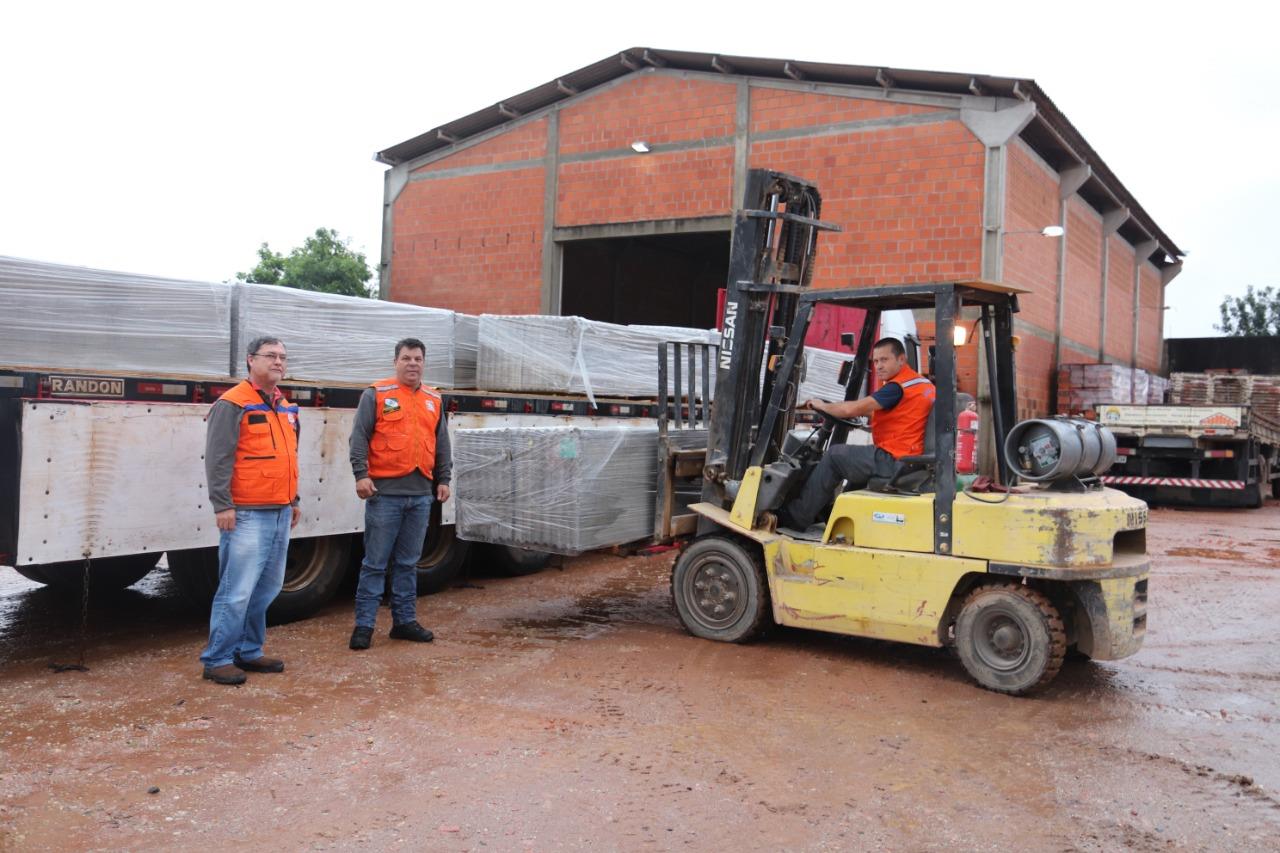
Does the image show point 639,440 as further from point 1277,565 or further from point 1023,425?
point 1277,565

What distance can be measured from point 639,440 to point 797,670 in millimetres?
1742

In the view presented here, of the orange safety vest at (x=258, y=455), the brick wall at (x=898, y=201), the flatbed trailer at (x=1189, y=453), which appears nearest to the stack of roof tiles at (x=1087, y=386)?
the flatbed trailer at (x=1189, y=453)

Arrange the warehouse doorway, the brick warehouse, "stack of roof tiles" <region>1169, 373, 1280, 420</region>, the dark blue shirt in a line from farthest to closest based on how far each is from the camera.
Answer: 1. the warehouse doorway
2. "stack of roof tiles" <region>1169, 373, 1280, 420</region>
3. the brick warehouse
4. the dark blue shirt

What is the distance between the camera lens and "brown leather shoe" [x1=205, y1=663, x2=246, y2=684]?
Answer: 17.3 ft

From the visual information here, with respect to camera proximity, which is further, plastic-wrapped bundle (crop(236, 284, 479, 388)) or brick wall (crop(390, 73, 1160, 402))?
brick wall (crop(390, 73, 1160, 402))

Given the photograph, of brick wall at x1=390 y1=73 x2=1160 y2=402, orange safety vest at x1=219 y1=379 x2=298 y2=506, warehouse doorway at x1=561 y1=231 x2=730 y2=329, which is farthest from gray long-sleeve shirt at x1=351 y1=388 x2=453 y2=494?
warehouse doorway at x1=561 y1=231 x2=730 y2=329

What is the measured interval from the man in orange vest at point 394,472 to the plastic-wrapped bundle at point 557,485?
1.66 feet

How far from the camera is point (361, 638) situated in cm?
609

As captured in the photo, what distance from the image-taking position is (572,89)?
62.6ft

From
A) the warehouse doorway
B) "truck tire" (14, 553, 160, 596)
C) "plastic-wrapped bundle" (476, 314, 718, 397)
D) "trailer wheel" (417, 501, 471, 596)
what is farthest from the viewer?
the warehouse doorway

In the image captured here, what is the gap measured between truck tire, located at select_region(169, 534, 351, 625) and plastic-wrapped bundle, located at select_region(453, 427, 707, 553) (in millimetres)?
904

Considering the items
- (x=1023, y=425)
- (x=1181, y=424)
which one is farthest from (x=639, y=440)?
(x=1181, y=424)

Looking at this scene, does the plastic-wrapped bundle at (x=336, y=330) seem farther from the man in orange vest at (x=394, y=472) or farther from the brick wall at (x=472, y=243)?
the brick wall at (x=472, y=243)

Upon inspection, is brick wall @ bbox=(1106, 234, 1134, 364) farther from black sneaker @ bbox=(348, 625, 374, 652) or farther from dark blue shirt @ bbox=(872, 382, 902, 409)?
black sneaker @ bbox=(348, 625, 374, 652)
